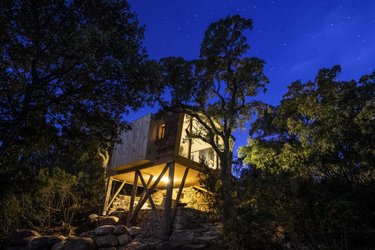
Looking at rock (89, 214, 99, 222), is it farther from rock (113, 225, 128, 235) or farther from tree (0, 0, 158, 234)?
tree (0, 0, 158, 234)

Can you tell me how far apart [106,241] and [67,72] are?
7595 mm

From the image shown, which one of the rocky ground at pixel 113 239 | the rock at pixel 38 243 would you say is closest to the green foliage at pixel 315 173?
the rocky ground at pixel 113 239

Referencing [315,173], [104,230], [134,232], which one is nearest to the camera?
[104,230]

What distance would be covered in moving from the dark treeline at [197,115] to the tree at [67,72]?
4 cm

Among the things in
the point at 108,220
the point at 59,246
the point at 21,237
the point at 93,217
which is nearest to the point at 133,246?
the point at 59,246

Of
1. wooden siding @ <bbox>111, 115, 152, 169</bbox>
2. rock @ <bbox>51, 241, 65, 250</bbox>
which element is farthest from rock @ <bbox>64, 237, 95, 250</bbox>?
wooden siding @ <bbox>111, 115, 152, 169</bbox>

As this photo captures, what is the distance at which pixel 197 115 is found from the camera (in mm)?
14500

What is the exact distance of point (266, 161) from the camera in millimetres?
16031

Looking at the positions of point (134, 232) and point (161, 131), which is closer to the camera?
point (134, 232)

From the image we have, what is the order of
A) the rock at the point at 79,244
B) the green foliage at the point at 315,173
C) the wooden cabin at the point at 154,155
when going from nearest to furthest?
the green foliage at the point at 315,173
the rock at the point at 79,244
the wooden cabin at the point at 154,155

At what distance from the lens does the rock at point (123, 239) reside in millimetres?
12298

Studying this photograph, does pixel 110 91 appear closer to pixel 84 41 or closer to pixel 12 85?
pixel 84 41

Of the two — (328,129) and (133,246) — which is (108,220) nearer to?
(133,246)

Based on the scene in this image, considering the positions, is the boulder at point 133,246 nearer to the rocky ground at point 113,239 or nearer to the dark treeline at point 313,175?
the rocky ground at point 113,239
